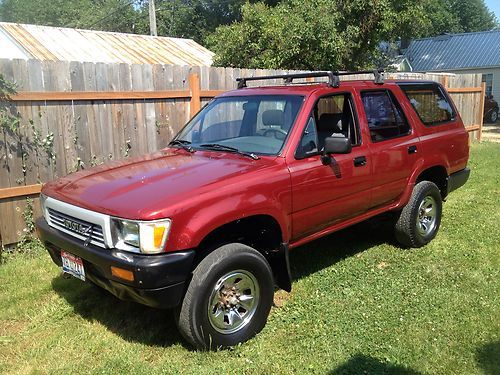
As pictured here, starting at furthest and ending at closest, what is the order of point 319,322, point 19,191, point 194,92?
1. point 194,92
2. point 19,191
3. point 319,322

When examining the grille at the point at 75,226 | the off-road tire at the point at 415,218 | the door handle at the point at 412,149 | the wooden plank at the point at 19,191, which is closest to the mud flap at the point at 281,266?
the grille at the point at 75,226

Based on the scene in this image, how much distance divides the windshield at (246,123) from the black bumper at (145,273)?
1.36 m

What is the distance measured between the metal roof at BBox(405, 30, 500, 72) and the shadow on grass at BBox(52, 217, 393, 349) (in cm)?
2658

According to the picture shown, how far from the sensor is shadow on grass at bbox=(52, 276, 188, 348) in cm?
388

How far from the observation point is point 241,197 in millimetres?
3574

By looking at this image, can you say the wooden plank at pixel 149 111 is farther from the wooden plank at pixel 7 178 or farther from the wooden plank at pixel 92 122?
the wooden plank at pixel 7 178

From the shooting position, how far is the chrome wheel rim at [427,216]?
18.6ft

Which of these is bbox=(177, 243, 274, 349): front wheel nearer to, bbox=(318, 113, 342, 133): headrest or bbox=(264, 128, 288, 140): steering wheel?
bbox=(264, 128, 288, 140): steering wheel

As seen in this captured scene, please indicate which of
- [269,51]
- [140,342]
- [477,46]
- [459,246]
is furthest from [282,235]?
[477,46]

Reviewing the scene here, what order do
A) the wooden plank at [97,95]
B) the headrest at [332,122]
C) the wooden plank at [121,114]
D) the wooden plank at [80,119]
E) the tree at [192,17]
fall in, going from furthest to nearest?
1. the tree at [192,17]
2. the wooden plank at [121,114]
3. the wooden plank at [80,119]
4. the wooden plank at [97,95]
5. the headrest at [332,122]

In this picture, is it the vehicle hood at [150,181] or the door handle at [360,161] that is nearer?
the vehicle hood at [150,181]

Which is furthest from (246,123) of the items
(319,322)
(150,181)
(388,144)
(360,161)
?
(319,322)

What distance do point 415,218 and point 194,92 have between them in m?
3.72

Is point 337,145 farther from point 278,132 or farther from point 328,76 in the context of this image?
point 328,76
